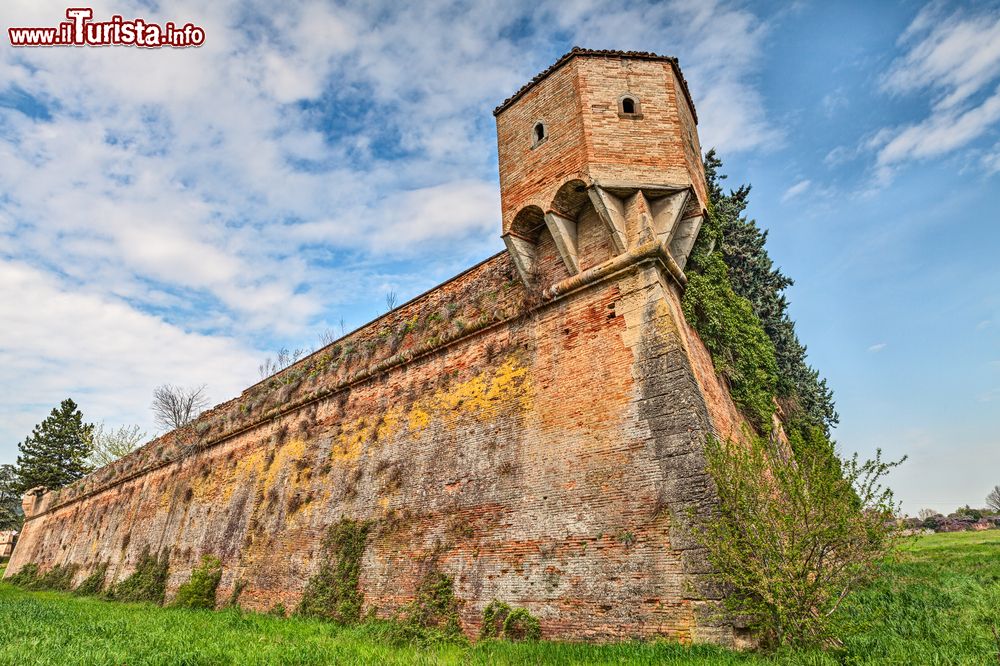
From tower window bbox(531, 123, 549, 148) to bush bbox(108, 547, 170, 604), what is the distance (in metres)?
16.8

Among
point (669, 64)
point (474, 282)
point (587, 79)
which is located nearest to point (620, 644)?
point (474, 282)

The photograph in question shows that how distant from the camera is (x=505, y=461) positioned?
8938 millimetres

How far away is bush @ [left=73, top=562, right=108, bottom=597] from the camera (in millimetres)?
20891

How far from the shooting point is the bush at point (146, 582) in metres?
16.9

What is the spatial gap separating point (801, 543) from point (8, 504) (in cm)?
7280

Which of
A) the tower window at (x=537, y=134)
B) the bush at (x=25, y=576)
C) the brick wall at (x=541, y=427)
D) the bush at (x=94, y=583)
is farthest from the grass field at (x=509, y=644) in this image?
the bush at (x=25, y=576)

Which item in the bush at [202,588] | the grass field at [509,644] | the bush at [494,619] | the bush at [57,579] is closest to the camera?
the grass field at [509,644]

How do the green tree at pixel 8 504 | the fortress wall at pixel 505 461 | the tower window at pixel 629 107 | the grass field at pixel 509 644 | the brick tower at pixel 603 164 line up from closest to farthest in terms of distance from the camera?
the grass field at pixel 509 644 → the fortress wall at pixel 505 461 → the brick tower at pixel 603 164 → the tower window at pixel 629 107 → the green tree at pixel 8 504

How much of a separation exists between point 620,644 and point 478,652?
5.87 ft

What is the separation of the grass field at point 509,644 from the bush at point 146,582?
253 inches

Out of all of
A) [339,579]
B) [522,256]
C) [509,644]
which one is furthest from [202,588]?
[522,256]

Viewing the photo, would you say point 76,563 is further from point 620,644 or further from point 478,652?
point 620,644

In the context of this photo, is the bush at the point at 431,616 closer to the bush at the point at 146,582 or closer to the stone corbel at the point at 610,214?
the stone corbel at the point at 610,214

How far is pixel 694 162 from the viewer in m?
9.94
